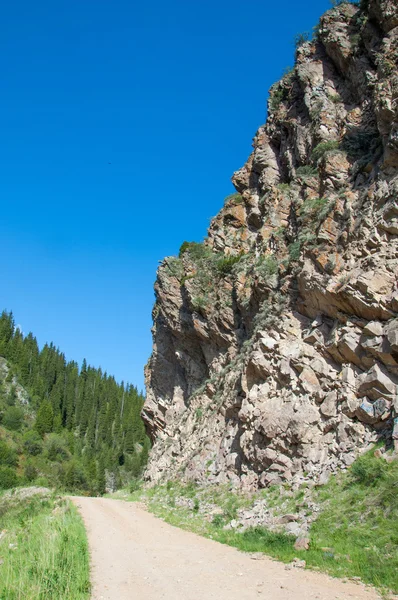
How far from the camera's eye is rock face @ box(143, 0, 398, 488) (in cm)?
1485

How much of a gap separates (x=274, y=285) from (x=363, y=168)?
703cm

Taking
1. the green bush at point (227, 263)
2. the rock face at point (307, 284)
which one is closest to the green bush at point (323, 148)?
the rock face at point (307, 284)

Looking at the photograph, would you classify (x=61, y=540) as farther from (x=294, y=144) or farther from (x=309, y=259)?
(x=294, y=144)

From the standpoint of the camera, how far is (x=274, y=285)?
22.2m

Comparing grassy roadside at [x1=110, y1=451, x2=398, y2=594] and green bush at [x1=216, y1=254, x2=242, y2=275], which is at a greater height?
green bush at [x1=216, y1=254, x2=242, y2=275]

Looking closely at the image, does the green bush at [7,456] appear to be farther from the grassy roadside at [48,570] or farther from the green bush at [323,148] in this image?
the green bush at [323,148]

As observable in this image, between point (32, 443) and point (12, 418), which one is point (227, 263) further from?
point (12, 418)

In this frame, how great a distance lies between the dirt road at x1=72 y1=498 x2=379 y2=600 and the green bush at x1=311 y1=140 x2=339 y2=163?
59.4ft

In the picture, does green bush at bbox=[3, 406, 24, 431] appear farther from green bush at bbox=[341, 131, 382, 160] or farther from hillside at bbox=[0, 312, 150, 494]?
green bush at bbox=[341, 131, 382, 160]

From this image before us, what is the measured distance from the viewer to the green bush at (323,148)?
21203 millimetres

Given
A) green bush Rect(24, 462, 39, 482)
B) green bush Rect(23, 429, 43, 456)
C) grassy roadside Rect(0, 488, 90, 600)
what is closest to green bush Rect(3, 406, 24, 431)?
green bush Rect(23, 429, 43, 456)

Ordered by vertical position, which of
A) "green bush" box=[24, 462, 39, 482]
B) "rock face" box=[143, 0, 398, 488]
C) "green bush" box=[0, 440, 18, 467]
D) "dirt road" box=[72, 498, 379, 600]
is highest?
"rock face" box=[143, 0, 398, 488]

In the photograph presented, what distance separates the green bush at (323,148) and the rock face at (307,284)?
0.12m

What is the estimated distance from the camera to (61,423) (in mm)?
95312
